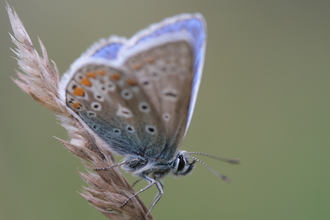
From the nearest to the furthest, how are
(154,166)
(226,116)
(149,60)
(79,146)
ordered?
(149,60) → (79,146) → (154,166) → (226,116)

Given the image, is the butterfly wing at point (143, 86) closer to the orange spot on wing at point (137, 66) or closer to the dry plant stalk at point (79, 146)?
the orange spot on wing at point (137, 66)

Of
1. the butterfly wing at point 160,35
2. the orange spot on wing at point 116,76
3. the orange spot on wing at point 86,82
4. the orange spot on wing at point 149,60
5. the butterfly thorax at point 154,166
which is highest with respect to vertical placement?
the butterfly wing at point 160,35

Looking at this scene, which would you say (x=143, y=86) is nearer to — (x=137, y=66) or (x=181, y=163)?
(x=137, y=66)

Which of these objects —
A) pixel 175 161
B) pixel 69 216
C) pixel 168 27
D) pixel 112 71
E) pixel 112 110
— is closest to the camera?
pixel 168 27

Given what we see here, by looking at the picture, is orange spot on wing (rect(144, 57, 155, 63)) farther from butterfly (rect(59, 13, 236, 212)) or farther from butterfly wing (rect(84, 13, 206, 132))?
butterfly wing (rect(84, 13, 206, 132))

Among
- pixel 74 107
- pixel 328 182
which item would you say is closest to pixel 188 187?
pixel 328 182

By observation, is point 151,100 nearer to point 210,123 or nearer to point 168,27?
point 168,27

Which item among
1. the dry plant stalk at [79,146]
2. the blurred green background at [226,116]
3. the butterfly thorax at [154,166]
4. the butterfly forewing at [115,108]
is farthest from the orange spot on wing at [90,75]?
the blurred green background at [226,116]

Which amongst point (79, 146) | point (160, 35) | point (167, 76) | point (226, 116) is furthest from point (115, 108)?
point (226, 116)
